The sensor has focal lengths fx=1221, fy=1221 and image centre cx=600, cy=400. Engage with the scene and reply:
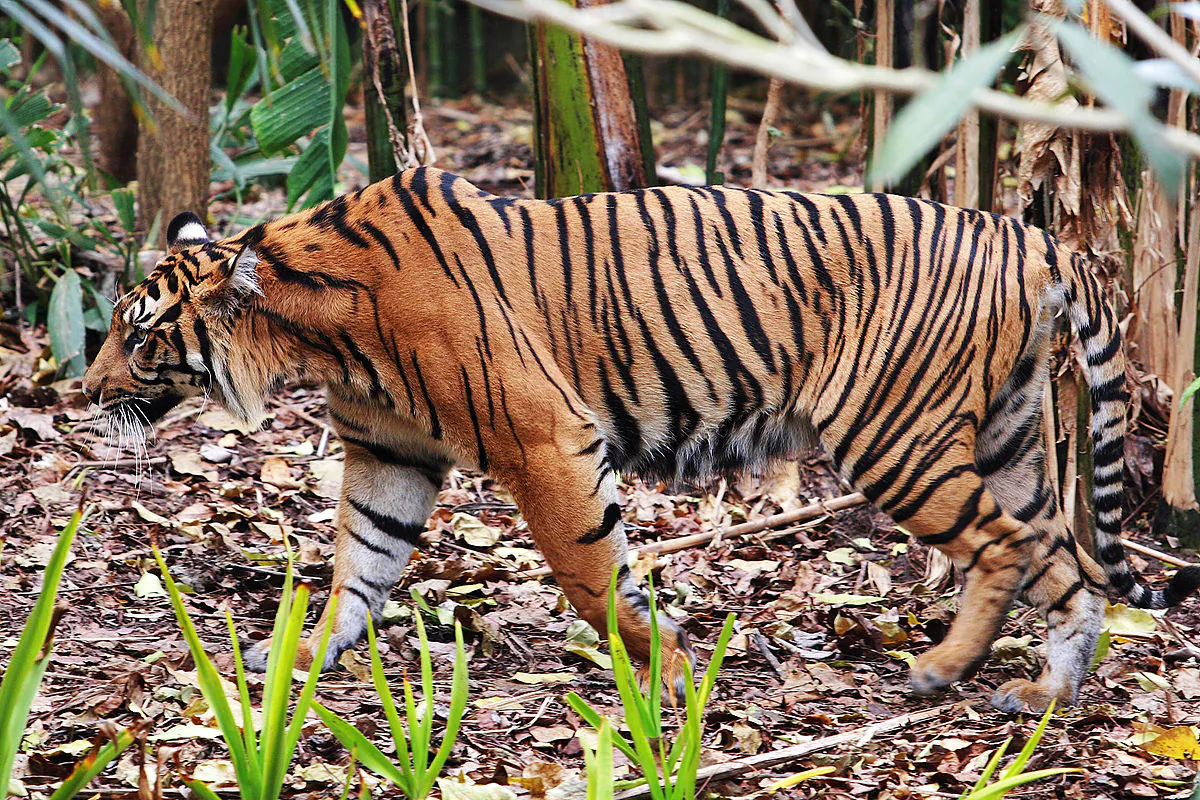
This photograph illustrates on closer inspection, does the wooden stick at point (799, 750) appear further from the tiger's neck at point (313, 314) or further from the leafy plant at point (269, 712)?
the tiger's neck at point (313, 314)


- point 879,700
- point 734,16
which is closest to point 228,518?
point 879,700

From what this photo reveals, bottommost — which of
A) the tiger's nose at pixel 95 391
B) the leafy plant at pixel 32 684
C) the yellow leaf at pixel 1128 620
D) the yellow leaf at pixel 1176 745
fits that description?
the yellow leaf at pixel 1176 745

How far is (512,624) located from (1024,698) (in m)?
1.59

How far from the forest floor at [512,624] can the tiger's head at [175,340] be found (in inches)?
18.6

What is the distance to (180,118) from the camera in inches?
219

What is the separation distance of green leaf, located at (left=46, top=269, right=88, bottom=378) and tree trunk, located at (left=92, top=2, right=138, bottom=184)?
1411mm

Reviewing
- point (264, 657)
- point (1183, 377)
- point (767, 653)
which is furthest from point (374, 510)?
point (1183, 377)

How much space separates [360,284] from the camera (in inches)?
136

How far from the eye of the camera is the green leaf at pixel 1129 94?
35.6 inches

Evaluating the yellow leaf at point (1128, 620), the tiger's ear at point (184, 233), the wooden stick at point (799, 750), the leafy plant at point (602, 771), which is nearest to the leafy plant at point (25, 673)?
the leafy plant at point (602, 771)

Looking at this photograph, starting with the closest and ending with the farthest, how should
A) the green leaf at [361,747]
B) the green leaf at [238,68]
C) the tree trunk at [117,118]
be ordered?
1. the green leaf at [361,747]
2. the green leaf at [238,68]
3. the tree trunk at [117,118]

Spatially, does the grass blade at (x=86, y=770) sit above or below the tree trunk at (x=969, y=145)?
below

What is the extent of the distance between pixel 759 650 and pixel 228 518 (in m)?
2.07

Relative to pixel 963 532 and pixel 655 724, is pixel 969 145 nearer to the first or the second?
pixel 963 532
